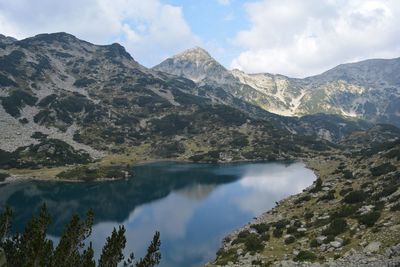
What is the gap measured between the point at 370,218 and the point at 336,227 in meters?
3.74

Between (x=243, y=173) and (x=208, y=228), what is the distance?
76.6m

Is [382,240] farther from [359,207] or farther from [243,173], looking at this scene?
[243,173]

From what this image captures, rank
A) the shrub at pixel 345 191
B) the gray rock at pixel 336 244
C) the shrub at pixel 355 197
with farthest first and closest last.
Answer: the shrub at pixel 345 191, the shrub at pixel 355 197, the gray rock at pixel 336 244

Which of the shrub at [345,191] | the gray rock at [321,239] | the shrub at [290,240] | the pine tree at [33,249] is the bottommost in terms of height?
the shrub at [290,240]

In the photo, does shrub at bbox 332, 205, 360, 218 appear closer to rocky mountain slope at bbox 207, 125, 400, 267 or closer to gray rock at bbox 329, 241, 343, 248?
rocky mountain slope at bbox 207, 125, 400, 267

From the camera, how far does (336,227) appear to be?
45.4 meters

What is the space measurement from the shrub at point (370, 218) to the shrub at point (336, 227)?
1817mm

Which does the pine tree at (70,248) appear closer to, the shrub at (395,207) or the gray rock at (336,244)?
the gray rock at (336,244)

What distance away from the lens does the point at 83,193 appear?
111 metres

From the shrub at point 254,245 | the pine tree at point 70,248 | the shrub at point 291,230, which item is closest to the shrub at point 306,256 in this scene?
the shrub at point 254,245

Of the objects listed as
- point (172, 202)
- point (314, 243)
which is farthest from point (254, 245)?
point (172, 202)

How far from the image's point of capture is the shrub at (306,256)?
128 ft

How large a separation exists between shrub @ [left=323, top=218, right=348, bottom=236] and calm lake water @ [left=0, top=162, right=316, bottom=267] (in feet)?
56.3

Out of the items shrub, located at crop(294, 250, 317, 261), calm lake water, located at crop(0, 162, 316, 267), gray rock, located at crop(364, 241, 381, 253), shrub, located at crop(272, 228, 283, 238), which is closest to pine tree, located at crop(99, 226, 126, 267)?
shrub, located at crop(294, 250, 317, 261)
